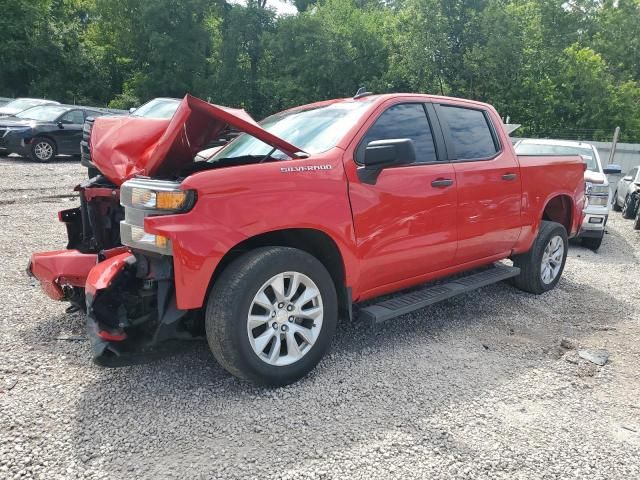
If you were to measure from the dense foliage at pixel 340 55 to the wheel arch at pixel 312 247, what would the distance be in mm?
25098

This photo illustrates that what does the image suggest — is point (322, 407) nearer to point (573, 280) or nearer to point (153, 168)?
point (153, 168)

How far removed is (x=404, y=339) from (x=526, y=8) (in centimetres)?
2904

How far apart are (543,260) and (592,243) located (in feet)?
12.2

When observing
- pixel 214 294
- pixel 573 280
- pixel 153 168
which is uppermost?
pixel 153 168

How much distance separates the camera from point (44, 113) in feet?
47.2

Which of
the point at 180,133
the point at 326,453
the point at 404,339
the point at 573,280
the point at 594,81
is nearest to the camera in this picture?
the point at 326,453

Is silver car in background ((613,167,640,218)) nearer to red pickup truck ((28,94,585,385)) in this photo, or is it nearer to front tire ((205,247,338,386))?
red pickup truck ((28,94,585,385))

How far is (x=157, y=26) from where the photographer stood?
35.2 metres

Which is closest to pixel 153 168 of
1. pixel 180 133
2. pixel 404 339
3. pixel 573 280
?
pixel 180 133

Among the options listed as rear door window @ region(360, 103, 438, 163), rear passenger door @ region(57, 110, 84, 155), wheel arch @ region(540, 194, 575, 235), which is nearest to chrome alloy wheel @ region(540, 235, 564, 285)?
wheel arch @ region(540, 194, 575, 235)

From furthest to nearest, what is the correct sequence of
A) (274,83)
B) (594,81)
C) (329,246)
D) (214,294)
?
(274,83) → (594,81) → (329,246) → (214,294)

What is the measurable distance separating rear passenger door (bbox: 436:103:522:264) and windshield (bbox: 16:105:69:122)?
43.0 feet

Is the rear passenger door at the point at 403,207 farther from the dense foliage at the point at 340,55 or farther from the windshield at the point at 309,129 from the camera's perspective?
the dense foliage at the point at 340,55

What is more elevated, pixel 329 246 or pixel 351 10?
pixel 351 10
